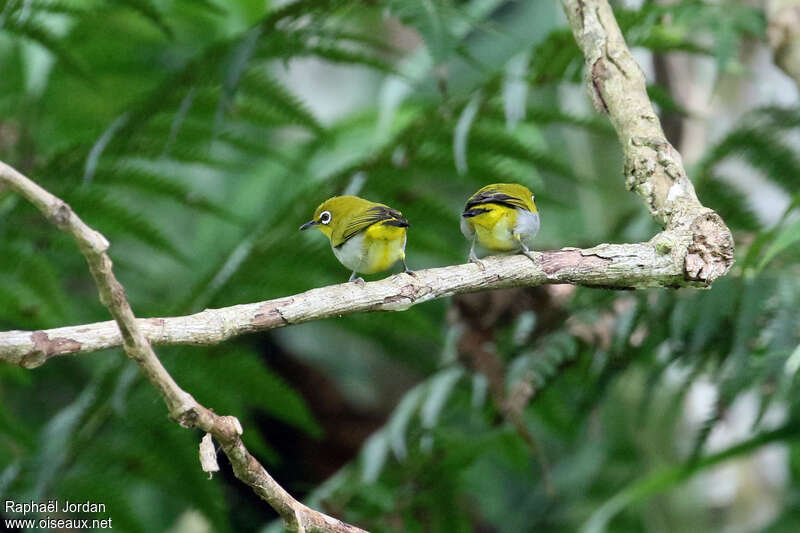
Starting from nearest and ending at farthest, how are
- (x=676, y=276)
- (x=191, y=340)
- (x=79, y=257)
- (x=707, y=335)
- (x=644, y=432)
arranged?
(x=191, y=340)
(x=676, y=276)
(x=707, y=335)
(x=79, y=257)
(x=644, y=432)

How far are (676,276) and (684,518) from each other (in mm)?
2610

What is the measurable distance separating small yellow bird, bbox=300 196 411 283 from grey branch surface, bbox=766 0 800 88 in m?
1.06

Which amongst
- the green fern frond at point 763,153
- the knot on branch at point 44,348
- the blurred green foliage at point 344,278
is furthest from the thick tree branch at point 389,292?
the green fern frond at point 763,153

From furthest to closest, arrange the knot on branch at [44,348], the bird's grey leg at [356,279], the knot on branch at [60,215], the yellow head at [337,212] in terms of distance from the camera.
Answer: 1. the yellow head at [337,212]
2. the bird's grey leg at [356,279]
3. the knot on branch at [44,348]
4. the knot on branch at [60,215]

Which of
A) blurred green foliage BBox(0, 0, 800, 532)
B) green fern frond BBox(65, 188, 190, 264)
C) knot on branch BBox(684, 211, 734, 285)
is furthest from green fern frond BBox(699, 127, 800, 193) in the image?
green fern frond BBox(65, 188, 190, 264)

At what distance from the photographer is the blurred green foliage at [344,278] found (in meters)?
2.03

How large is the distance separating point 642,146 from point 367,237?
424mm

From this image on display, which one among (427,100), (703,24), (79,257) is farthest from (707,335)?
(79,257)

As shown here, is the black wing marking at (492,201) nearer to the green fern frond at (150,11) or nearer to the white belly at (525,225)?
the white belly at (525,225)

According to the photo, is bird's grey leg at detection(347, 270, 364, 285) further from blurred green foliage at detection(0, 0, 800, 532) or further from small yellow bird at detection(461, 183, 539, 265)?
blurred green foliage at detection(0, 0, 800, 532)

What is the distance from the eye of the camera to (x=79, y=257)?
307 cm

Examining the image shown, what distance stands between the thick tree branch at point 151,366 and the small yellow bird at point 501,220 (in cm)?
39

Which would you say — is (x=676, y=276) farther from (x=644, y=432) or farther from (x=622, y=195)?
(x=622, y=195)

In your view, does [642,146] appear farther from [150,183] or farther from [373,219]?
[150,183]
